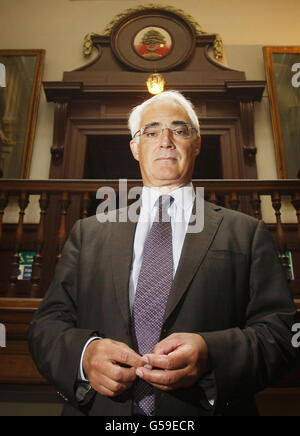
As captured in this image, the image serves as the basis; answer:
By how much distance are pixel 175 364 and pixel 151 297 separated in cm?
27

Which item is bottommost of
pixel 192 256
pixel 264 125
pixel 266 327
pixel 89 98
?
pixel 266 327

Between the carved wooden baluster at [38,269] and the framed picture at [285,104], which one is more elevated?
the framed picture at [285,104]

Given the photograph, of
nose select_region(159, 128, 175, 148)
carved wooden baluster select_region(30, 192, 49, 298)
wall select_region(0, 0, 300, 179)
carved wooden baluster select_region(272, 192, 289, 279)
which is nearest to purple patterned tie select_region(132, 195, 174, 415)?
nose select_region(159, 128, 175, 148)

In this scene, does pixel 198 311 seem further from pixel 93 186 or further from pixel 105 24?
pixel 105 24

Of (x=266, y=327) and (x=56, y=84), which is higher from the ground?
(x=56, y=84)

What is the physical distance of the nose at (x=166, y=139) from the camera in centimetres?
151

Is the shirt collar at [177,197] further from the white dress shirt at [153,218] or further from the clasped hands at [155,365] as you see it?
the clasped hands at [155,365]

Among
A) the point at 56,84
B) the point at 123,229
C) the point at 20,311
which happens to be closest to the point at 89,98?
the point at 56,84

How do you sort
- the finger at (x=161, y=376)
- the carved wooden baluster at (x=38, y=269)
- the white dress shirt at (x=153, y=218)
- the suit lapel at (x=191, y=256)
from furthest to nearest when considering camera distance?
the carved wooden baluster at (x=38, y=269)
the white dress shirt at (x=153, y=218)
the suit lapel at (x=191, y=256)
the finger at (x=161, y=376)

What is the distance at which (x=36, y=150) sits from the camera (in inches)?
188

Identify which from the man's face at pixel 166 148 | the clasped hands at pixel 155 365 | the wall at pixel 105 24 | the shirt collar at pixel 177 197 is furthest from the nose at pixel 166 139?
the wall at pixel 105 24

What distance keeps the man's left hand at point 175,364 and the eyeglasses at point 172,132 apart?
86 centimetres
